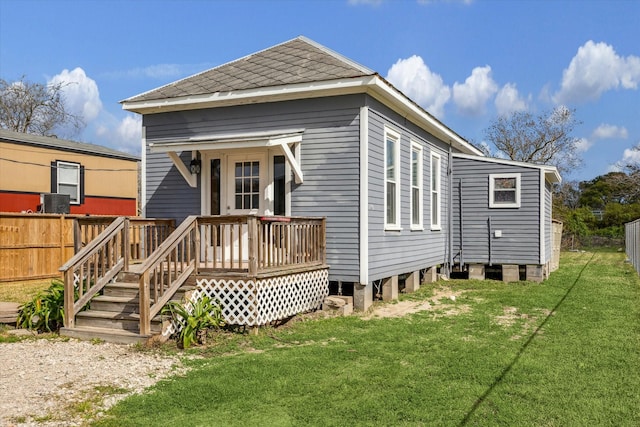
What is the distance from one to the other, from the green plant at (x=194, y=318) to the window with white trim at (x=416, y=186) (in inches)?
225

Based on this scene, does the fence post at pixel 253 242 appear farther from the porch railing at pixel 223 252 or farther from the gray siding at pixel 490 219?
the gray siding at pixel 490 219

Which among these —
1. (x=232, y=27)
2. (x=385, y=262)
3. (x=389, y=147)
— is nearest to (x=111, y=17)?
(x=232, y=27)

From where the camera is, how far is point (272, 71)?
9781 millimetres

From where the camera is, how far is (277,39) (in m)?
11.4

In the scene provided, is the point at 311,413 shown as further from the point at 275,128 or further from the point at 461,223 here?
the point at 461,223

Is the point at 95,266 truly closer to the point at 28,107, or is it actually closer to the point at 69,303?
the point at 69,303

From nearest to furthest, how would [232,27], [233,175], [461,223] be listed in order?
[233,175]
[232,27]
[461,223]

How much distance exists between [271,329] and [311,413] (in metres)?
3.30

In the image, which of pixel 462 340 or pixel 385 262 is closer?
pixel 462 340

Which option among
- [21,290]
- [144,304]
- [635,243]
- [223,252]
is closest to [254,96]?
[223,252]

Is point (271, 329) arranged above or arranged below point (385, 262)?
below

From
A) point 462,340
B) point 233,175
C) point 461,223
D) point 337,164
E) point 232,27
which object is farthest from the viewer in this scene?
point 461,223

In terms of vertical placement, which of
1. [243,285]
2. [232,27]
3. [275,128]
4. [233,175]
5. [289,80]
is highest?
[232,27]

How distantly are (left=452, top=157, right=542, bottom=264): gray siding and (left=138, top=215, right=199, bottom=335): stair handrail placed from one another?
9.14 metres
